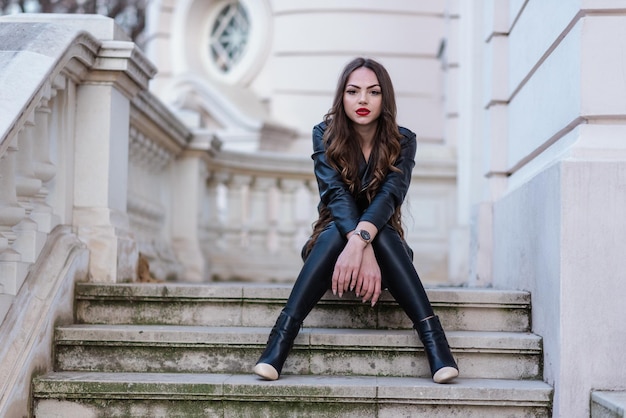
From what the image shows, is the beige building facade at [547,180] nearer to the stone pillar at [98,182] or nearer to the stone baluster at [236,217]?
the stone baluster at [236,217]

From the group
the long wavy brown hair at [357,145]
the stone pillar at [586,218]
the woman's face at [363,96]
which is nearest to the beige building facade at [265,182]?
the stone pillar at [586,218]

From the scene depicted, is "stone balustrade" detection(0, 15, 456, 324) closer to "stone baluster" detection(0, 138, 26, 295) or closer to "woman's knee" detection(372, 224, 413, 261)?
"stone baluster" detection(0, 138, 26, 295)

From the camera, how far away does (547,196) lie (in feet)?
13.6

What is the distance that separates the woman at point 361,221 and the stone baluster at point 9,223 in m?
1.13

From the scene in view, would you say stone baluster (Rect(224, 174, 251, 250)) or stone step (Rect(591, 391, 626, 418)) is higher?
stone baluster (Rect(224, 174, 251, 250))

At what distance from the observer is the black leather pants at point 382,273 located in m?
4.12

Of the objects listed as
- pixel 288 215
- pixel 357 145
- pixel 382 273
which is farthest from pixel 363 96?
pixel 288 215

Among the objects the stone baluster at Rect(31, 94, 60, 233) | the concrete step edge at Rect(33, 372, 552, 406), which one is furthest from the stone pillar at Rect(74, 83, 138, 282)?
the concrete step edge at Rect(33, 372, 552, 406)

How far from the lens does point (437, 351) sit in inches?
159

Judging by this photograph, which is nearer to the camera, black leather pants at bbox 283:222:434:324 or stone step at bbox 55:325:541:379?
black leather pants at bbox 283:222:434:324

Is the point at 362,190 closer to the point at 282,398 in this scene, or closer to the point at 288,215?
the point at 282,398

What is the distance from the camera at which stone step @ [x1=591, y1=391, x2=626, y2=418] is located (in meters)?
3.38

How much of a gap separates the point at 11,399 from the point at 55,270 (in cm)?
83

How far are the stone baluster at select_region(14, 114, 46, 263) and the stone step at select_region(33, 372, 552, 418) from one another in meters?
0.62
